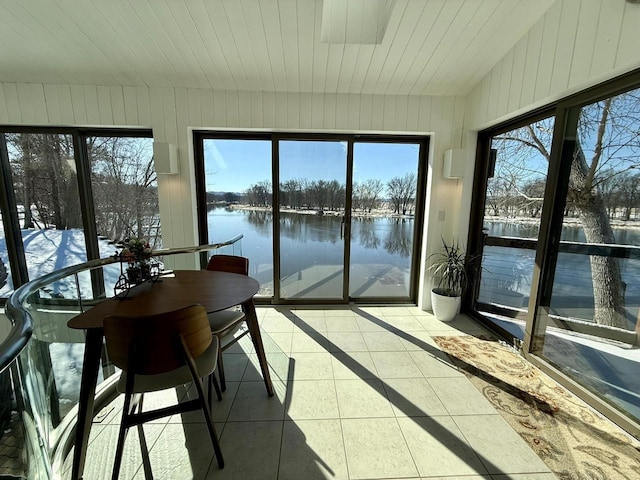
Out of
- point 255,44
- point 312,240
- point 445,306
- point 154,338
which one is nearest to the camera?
point 154,338

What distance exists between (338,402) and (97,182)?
12.5 feet

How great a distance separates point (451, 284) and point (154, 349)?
316 centimetres

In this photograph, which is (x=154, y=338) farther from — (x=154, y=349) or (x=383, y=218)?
(x=383, y=218)

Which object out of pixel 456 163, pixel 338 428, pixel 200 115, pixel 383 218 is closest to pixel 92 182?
pixel 200 115

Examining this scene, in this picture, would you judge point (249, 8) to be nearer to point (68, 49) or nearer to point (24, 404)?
point (68, 49)

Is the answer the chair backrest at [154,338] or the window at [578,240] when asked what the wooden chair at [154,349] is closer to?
the chair backrest at [154,338]

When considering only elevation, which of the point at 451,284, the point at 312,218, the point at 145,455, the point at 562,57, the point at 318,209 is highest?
the point at 562,57

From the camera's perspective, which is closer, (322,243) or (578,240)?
(578,240)

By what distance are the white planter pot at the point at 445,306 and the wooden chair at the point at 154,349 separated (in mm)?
2726

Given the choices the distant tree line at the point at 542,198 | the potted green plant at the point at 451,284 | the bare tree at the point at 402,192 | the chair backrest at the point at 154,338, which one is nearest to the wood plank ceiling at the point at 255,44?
the bare tree at the point at 402,192

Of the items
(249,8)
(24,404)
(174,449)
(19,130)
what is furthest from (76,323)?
(19,130)

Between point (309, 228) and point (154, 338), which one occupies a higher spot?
point (309, 228)

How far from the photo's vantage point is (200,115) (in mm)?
3129

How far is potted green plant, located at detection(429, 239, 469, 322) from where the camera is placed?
3.22m
